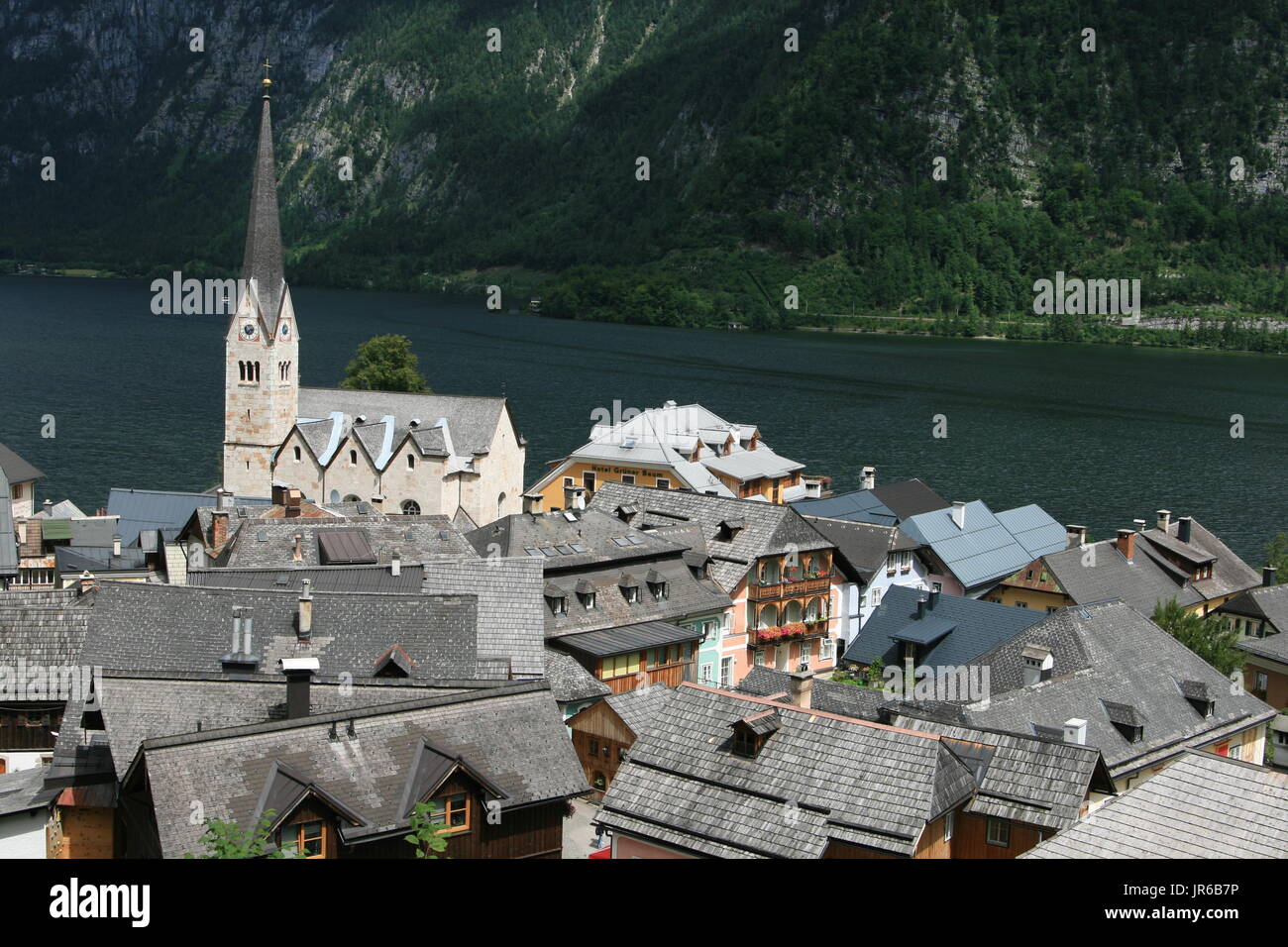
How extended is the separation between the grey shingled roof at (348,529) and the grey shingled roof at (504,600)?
5.07m

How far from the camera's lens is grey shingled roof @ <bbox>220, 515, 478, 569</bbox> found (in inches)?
2023

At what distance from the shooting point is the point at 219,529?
189ft

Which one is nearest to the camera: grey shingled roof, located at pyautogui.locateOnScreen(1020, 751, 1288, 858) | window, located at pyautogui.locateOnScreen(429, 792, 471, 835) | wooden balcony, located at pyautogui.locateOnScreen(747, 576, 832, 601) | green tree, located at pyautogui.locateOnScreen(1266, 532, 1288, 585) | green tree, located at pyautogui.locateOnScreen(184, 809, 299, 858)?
grey shingled roof, located at pyautogui.locateOnScreen(1020, 751, 1288, 858)

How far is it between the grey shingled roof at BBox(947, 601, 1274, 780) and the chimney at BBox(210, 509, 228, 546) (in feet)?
87.4

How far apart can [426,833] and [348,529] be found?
1127 inches

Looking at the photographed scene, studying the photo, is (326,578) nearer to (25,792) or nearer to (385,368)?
(25,792)

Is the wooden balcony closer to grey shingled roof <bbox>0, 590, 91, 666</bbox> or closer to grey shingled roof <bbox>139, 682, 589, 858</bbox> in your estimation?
grey shingled roof <bbox>139, 682, 589, 858</bbox>

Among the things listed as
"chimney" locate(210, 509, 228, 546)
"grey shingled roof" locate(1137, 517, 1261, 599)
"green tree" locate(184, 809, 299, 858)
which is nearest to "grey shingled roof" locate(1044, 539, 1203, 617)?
"grey shingled roof" locate(1137, 517, 1261, 599)

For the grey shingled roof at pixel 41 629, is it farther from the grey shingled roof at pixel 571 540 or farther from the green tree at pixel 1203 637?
the green tree at pixel 1203 637

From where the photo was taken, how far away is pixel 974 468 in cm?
13562

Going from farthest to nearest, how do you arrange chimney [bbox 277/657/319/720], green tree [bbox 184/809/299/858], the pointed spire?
the pointed spire → chimney [bbox 277/657/319/720] → green tree [bbox 184/809/299/858]

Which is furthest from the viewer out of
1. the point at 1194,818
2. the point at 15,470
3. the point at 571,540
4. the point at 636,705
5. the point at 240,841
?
the point at 15,470

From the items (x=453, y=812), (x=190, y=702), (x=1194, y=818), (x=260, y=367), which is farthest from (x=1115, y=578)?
(x=1194, y=818)
